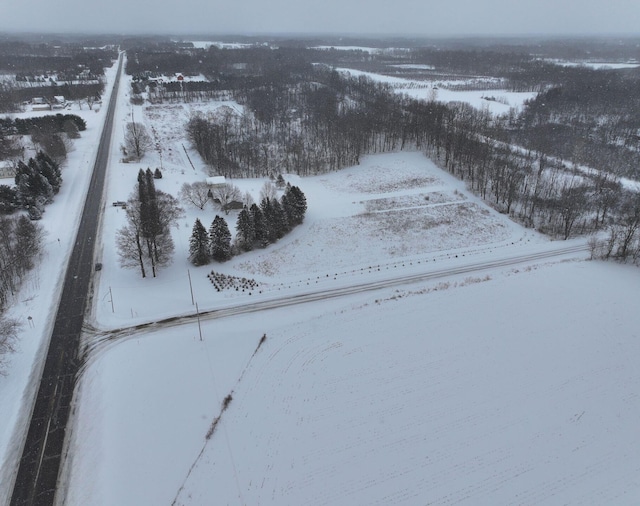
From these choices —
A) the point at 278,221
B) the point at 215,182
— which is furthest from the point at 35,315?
the point at 215,182

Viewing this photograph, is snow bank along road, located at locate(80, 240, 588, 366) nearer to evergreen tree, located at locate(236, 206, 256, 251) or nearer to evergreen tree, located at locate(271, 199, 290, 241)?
evergreen tree, located at locate(236, 206, 256, 251)

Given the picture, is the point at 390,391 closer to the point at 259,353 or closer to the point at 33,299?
the point at 259,353

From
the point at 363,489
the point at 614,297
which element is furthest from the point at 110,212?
the point at 614,297

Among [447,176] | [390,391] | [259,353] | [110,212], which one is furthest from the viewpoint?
[447,176]

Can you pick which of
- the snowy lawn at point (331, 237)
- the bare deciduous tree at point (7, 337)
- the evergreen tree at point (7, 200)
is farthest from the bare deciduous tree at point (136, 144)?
the bare deciduous tree at point (7, 337)

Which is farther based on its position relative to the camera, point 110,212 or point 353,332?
point 110,212

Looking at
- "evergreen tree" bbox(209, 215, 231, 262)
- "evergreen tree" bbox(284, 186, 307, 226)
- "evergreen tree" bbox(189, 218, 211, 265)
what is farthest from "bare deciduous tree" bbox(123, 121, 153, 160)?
"evergreen tree" bbox(209, 215, 231, 262)

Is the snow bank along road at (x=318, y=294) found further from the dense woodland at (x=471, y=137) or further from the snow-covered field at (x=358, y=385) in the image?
the dense woodland at (x=471, y=137)
